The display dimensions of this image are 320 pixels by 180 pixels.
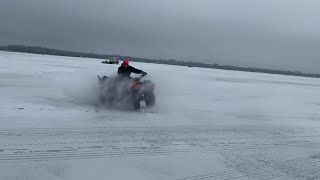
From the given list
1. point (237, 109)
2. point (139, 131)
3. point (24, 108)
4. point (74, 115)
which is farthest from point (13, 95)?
point (237, 109)

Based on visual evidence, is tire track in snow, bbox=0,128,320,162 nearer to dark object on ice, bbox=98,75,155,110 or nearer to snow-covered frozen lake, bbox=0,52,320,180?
snow-covered frozen lake, bbox=0,52,320,180

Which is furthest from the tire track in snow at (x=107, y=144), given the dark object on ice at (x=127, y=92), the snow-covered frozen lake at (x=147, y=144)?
the dark object on ice at (x=127, y=92)

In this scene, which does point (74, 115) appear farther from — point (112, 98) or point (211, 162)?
point (211, 162)

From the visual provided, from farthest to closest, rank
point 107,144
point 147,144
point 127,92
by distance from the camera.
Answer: point 127,92 < point 147,144 < point 107,144

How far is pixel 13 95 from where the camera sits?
14.5 m

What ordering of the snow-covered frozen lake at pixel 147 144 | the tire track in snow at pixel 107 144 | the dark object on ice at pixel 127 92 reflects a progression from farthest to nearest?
the dark object on ice at pixel 127 92 < the tire track in snow at pixel 107 144 < the snow-covered frozen lake at pixel 147 144

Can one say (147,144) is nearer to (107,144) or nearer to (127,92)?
(107,144)

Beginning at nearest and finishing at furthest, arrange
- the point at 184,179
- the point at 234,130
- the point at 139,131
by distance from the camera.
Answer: the point at 184,179 → the point at 139,131 → the point at 234,130

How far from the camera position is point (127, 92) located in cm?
1334

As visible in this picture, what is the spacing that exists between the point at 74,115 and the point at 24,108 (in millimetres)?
1673

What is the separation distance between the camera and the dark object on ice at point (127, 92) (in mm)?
13133

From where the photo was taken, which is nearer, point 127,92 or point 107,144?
point 107,144

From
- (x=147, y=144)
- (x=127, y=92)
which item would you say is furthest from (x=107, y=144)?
(x=127, y=92)

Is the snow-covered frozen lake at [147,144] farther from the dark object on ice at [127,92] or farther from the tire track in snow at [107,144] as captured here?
the dark object on ice at [127,92]
